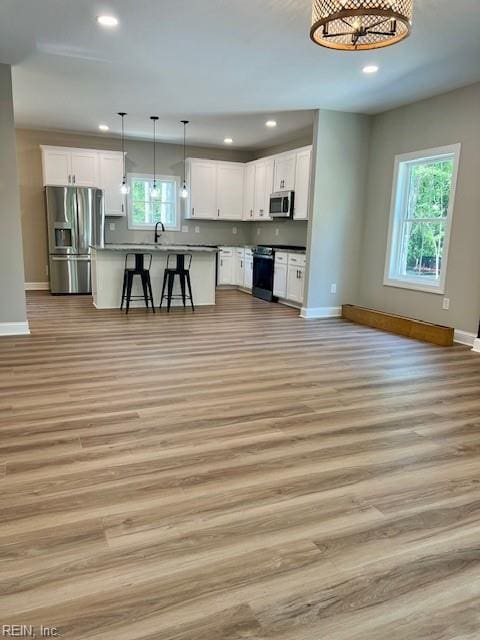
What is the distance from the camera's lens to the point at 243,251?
29.2 feet

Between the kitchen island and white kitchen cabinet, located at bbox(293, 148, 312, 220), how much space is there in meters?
1.55

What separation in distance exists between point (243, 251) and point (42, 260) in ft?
12.3

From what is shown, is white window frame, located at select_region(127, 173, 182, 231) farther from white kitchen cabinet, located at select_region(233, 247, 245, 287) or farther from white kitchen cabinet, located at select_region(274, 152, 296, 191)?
white kitchen cabinet, located at select_region(274, 152, 296, 191)

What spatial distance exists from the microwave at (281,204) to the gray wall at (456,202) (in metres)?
1.39

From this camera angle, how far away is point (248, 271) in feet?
28.7

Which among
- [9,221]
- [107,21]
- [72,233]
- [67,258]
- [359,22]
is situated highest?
[107,21]

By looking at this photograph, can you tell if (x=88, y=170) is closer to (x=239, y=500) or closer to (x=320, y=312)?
(x=320, y=312)

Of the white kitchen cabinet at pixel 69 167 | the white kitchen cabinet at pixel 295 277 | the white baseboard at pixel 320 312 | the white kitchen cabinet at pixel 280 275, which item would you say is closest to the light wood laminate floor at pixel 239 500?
the white baseboard at pixel 320 312

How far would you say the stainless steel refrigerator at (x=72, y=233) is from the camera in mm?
7594

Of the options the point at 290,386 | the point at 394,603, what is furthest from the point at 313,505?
the point at 290,386

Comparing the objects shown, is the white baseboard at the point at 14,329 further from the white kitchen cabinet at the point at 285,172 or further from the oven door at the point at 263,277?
the white kitchen cabinet at the point at 285,172

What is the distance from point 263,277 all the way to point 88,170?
11.9 feet

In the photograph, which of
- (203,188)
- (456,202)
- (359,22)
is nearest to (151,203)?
(203,188)

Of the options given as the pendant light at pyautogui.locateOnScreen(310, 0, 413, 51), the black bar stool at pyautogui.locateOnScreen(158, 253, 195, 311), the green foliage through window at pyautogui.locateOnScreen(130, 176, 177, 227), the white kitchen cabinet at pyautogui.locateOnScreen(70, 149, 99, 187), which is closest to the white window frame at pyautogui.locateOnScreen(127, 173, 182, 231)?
the green foliage through window at pyautogui.locateOnScreen(130, 176, 177, 227)
